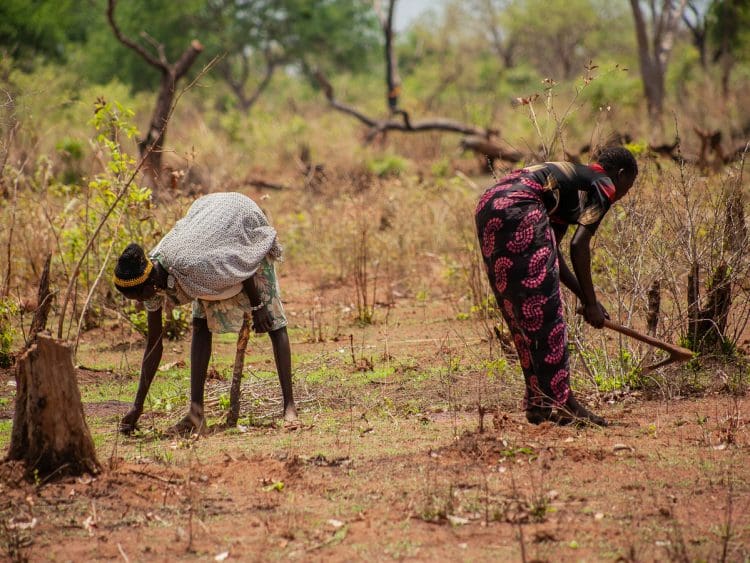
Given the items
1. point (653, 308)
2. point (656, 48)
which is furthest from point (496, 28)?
point (653, 308)

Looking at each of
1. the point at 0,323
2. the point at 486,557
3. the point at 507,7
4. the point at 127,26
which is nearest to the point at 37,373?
the point at 486,557

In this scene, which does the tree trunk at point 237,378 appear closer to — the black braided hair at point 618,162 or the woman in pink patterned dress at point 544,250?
the woman in pink patterned dress at point 544,250

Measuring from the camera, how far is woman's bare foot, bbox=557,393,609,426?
14.6 feet

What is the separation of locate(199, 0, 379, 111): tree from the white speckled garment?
2547 cm

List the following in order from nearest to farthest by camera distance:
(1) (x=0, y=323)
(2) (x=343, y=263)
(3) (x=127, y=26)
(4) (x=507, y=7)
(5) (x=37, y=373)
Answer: (5) (x=37, y=373), (1) (x=0, y=323), (2) (x=343, y=263), (3) (x=127, y=26), (4) (x=507, y=7)

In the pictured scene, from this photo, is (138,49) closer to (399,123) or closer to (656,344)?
(399,123)

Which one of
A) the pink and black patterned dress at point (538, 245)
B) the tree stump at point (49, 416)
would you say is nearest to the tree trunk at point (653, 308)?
the pink and black patterned dress at point (538, 245)

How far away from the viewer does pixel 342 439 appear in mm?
4547

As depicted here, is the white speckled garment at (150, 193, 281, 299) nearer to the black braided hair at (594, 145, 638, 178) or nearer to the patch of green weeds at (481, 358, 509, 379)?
the patch of green weeds at (481, 358, 509, 379)

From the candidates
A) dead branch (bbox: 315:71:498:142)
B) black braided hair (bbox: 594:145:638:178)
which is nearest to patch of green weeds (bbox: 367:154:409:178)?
dead branch (bbox: 315:71:498:142)

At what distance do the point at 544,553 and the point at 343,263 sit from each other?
20.7 feet

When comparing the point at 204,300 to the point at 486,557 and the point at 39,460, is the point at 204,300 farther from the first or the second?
the point at 486,557

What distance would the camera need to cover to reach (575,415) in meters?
4.47

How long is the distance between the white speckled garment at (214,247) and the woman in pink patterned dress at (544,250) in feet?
3.72
